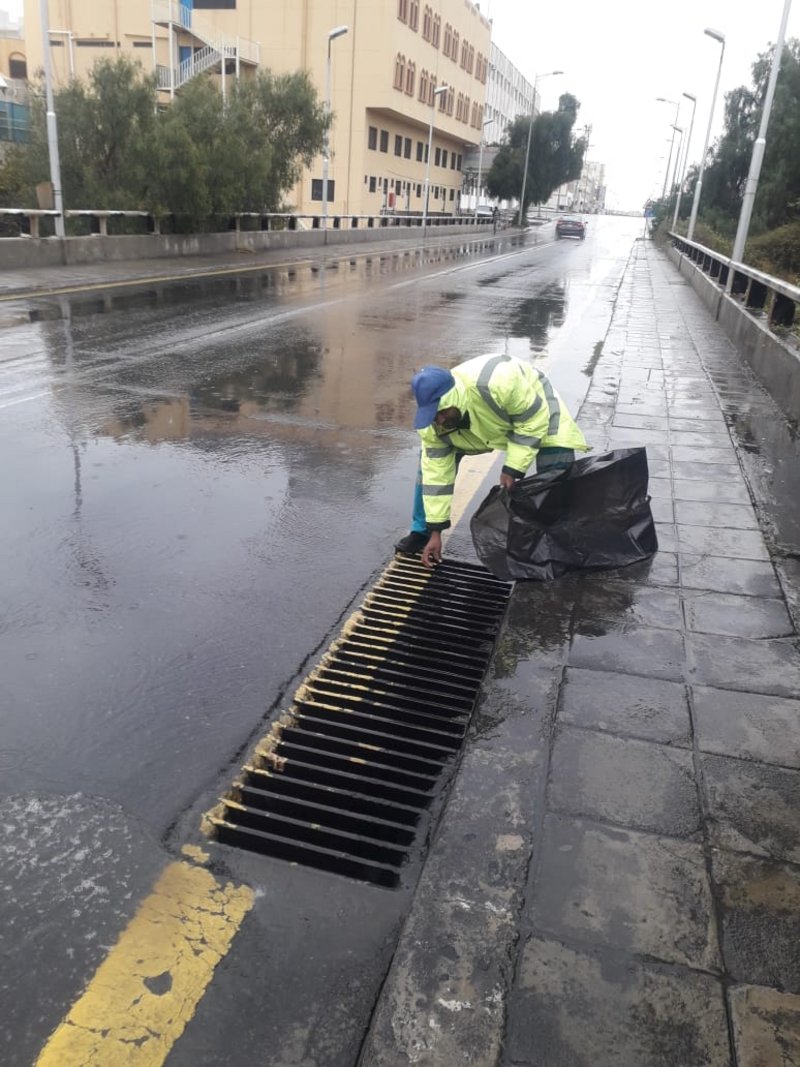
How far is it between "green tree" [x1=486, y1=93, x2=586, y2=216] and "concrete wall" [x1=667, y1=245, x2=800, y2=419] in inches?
2346

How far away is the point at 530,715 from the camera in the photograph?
3.26 meters

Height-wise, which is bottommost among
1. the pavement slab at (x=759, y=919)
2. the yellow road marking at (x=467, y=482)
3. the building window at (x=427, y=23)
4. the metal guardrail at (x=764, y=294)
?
the yellow road marking at (x=467, y=482)

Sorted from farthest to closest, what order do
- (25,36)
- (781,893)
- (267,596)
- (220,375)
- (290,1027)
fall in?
(25,36), (220,375), (267,596), (781,893), (290,1027)

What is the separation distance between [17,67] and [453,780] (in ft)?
233

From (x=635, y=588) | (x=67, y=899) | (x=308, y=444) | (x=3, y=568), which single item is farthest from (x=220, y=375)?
(x=67, y=899)

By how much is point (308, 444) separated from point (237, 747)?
13.4 feet

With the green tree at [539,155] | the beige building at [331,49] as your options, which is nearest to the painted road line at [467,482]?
the beige building at [331,49]

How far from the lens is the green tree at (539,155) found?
71125 mm

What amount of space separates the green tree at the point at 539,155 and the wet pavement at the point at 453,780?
233 ft

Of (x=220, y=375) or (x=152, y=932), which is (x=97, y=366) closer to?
(x=220, y=375)

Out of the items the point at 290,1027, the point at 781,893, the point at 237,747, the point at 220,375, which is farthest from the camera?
the point at 220,375

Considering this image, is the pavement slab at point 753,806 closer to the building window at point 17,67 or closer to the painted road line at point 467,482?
the painted road line at point 467,482

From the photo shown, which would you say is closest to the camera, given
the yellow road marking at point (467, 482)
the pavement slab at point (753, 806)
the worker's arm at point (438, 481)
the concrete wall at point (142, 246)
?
the pavement slab at point (753, 806)

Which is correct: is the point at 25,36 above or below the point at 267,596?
above
